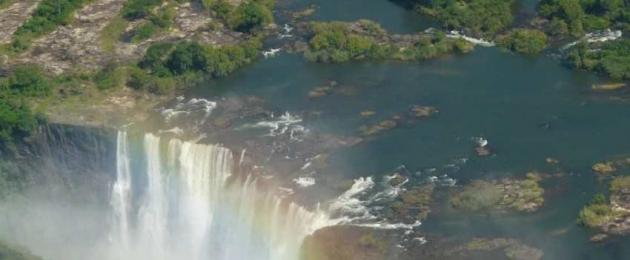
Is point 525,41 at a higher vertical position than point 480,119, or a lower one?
higher

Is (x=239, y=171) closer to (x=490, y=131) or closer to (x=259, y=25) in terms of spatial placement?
(x=490, y=131)

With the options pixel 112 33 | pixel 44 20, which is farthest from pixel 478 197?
pixel 44 20

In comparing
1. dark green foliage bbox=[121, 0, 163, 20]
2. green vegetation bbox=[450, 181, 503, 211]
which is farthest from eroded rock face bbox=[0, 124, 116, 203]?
green vegetation bbox=[450, 181, 503, 211]

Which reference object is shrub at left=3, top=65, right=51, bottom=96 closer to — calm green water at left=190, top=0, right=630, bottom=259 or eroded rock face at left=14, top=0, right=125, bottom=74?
eroded rock face at left=14, top=0, right=125, bottom=74

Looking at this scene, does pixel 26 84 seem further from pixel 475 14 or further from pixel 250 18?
pixel 475 14

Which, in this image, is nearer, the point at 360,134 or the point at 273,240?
the point at 273,240

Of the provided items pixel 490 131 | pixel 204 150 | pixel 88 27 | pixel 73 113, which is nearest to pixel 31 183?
pixel 73 113
